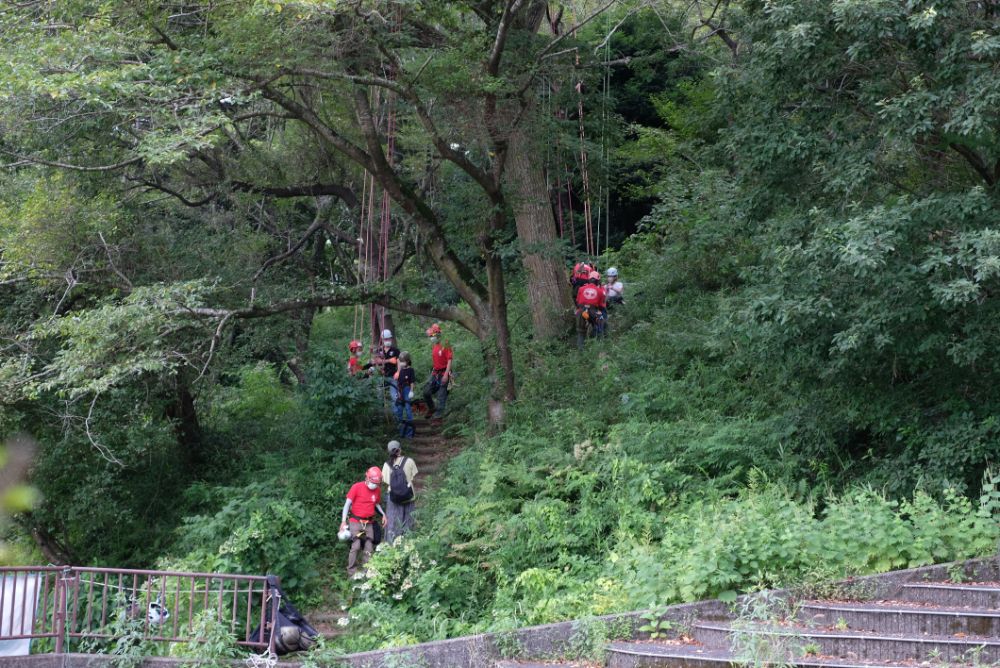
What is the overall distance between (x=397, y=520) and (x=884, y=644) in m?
7.24

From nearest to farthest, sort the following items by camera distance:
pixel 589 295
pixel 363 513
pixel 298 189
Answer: pixel 363 513
pixel 298 189
pixel 589 295

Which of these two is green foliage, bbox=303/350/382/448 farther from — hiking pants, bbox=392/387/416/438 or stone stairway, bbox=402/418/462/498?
stone stairway, bbox=402/418/462/498

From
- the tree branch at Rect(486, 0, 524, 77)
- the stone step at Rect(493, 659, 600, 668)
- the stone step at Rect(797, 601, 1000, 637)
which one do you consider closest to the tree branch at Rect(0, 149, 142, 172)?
the tree branch at Rect(486, 0, 524, 77)

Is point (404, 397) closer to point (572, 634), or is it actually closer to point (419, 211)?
point (419, 211)

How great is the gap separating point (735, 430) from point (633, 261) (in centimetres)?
1185

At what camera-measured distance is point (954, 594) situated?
25.8 ft

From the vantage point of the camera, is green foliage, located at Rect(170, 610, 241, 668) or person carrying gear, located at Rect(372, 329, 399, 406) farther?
person carrying gear, located at Rect(372, 329, 399, 406)

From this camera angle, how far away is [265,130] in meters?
21.6

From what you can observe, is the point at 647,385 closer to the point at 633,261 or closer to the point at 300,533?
the point at 300,533

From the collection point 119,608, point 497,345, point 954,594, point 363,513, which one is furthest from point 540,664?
point 497,345

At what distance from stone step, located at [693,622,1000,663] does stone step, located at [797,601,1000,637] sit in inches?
4.9

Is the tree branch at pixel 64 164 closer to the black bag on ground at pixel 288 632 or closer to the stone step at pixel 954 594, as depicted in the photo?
the black bag on ground at pixel 288 632

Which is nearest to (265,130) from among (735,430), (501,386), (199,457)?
(199,457)

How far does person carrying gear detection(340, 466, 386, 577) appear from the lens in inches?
498
